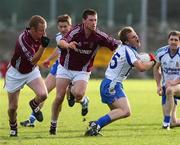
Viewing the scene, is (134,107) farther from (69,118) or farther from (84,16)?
(84,16)

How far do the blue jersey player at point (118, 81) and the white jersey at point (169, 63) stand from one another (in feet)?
6.65

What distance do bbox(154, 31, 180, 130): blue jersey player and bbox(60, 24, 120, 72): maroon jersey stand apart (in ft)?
5.70

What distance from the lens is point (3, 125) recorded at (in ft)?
53.1

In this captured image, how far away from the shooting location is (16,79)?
45.6 feet

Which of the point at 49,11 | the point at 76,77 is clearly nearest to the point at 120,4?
the point at 49,11

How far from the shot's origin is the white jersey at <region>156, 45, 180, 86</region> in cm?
1589

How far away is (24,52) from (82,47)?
3.65 feet

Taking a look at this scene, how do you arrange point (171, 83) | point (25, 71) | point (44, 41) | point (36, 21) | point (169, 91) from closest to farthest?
point (44, 41) < point (36, 21) < point (25, 71) < point (169, 91) < point (171, 83)

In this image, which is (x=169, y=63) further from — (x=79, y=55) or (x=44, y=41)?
(x=44, y=41)

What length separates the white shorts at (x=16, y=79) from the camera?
45.6 feet

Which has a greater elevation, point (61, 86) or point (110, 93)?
point (61, 86)

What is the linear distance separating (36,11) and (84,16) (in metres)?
47.2

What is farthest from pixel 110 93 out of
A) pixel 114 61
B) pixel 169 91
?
pixel 169 91

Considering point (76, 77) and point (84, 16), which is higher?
point (84, 16)
